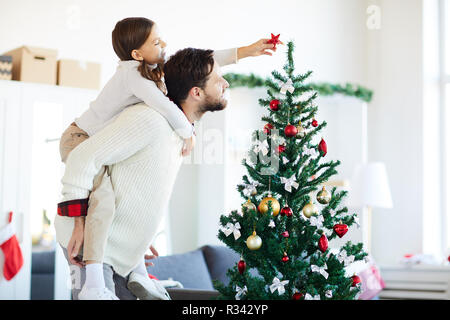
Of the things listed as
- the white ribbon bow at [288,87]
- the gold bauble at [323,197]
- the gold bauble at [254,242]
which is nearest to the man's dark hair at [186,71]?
the white ribbon bow at [288,87]

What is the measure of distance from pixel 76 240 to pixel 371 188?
414cm

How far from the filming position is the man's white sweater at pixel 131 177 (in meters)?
1.45

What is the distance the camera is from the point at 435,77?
5.98 meters

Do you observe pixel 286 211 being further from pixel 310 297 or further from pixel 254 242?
pixel 310 297

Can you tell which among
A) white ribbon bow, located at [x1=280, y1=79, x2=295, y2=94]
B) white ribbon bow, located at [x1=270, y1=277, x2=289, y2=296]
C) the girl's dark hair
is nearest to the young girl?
the girl's dark hair

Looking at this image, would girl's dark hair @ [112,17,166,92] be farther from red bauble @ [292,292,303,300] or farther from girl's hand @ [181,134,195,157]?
red bauble @ [292,292,303,300]

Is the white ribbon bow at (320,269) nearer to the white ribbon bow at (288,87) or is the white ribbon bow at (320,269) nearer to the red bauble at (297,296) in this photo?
the red bauble at (297,296)

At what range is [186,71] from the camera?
163 centimetres

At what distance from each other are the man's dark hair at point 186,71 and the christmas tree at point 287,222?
0.40 metres

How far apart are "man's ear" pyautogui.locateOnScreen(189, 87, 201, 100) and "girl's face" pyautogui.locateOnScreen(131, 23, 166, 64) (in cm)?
14

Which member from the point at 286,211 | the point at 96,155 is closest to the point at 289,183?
the point at 286,211
